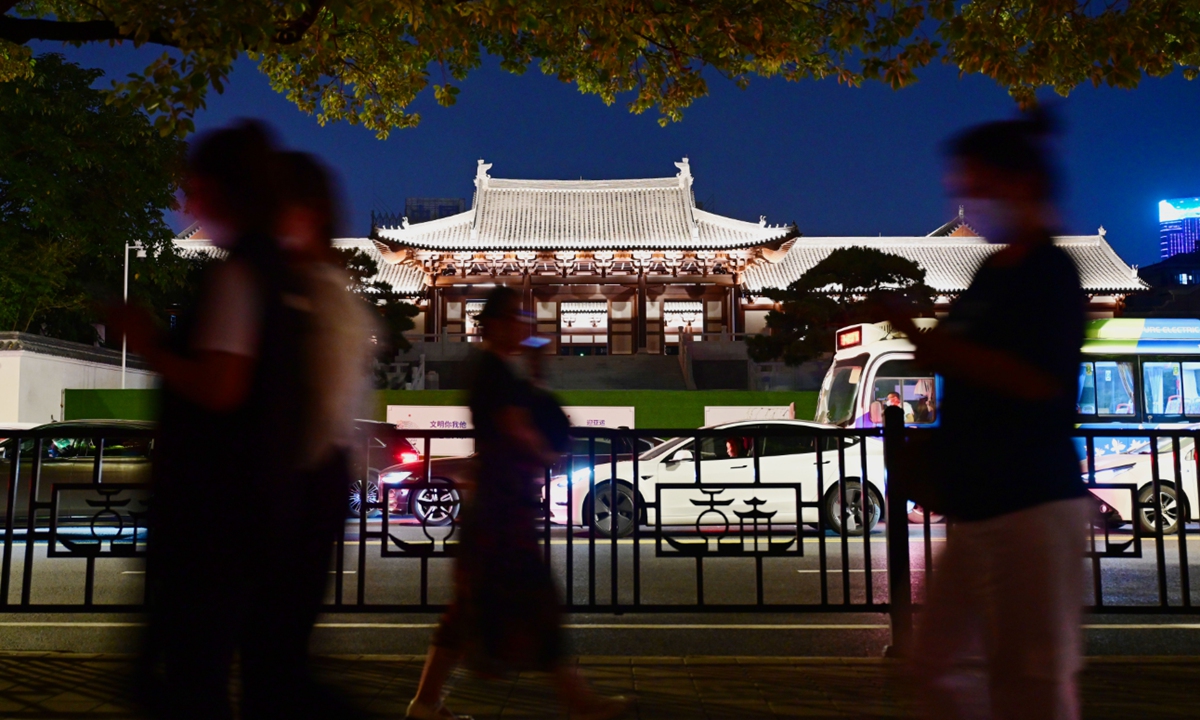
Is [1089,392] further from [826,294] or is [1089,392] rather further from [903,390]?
[826,294]

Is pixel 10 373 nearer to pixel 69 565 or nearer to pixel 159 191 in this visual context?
pixel 159 191

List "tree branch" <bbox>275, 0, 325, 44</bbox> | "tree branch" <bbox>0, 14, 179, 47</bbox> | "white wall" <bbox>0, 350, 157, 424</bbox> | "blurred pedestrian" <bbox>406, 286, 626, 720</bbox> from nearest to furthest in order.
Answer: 1. "blurred pedestrian" <bbox>406, 286, 626, 720</bbox>
2. "tree branch" <bbox>0, 14, 179, 47</bbox>
3. "tree branch" <bbox>275, 0, 325, 44</bbox>
4. "white wall" <bbox>0, 350, 157, 424</bbox>

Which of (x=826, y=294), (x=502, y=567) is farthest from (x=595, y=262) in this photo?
(x=502, y=567)

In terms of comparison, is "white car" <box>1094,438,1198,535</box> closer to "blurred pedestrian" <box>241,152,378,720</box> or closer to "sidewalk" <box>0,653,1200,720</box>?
"sidewalk" <box>0,653,1200,720</box>

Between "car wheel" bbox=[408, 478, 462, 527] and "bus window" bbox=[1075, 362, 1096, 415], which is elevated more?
"bus window" bbox=[1075, 362, 1096, 415]

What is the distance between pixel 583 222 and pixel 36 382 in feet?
61.0

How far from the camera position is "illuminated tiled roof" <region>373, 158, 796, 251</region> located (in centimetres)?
3119

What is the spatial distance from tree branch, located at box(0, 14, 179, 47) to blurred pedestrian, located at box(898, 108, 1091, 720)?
17.7 ft

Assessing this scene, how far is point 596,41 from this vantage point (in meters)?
6.68

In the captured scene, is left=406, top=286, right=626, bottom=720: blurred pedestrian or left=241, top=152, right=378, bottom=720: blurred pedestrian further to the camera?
left=406, top=286, right=626, bottom=720: blurred pedestrian

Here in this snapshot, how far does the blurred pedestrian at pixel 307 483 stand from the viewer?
2141 millimetres

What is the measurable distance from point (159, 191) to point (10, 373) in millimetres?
6548

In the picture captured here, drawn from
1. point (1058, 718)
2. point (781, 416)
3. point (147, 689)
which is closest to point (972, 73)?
point (1058, 718)

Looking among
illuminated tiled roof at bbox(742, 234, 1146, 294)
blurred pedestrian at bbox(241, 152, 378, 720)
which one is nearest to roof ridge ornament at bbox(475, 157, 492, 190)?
illuminated tiled roof at bbox(742, 234, 1146, 294)
